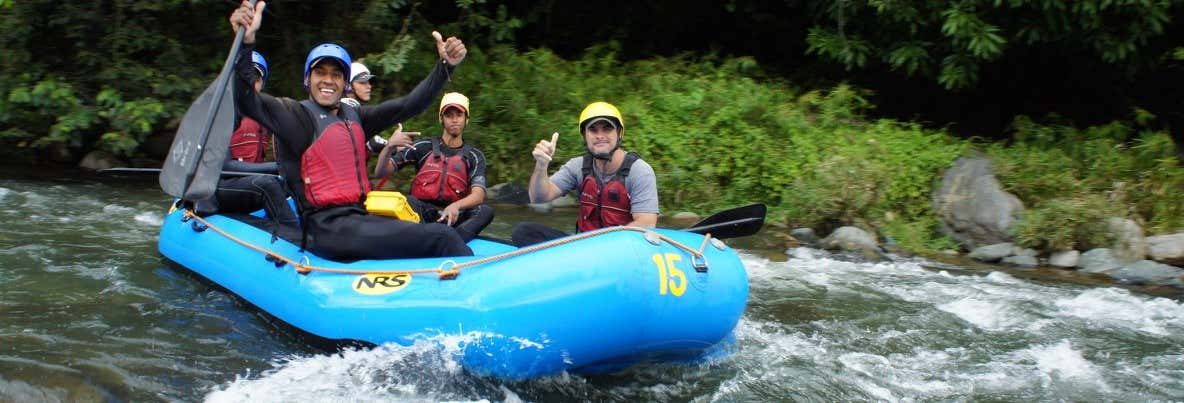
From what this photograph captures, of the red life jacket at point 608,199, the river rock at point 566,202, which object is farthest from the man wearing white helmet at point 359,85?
the river rock at point 566,202

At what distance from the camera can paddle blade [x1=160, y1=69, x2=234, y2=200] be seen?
4191 millimetres

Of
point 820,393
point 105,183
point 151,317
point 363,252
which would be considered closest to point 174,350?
point 151,317

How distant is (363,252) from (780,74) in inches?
293

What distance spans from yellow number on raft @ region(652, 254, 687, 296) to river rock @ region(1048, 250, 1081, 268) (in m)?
4.29

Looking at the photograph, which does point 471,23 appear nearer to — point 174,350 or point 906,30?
point 906,30

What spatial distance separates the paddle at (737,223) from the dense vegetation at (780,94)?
11.5 ft

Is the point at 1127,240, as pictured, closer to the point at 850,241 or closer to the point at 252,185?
the point at 850,241

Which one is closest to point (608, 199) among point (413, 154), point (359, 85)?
point (413, 154)

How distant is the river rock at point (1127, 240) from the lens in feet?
22.6

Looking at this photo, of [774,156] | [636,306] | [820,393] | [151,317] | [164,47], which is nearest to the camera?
[636,306]

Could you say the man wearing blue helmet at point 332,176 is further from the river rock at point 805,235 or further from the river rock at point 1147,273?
the river rock at point 1147,273

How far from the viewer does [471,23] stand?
34.1 ft

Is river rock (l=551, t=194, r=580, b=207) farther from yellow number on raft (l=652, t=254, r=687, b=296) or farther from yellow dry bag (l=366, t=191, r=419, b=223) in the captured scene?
yellow number on raft (l=652, t=254, r=687, b=296)

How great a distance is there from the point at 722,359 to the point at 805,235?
3.36 m
